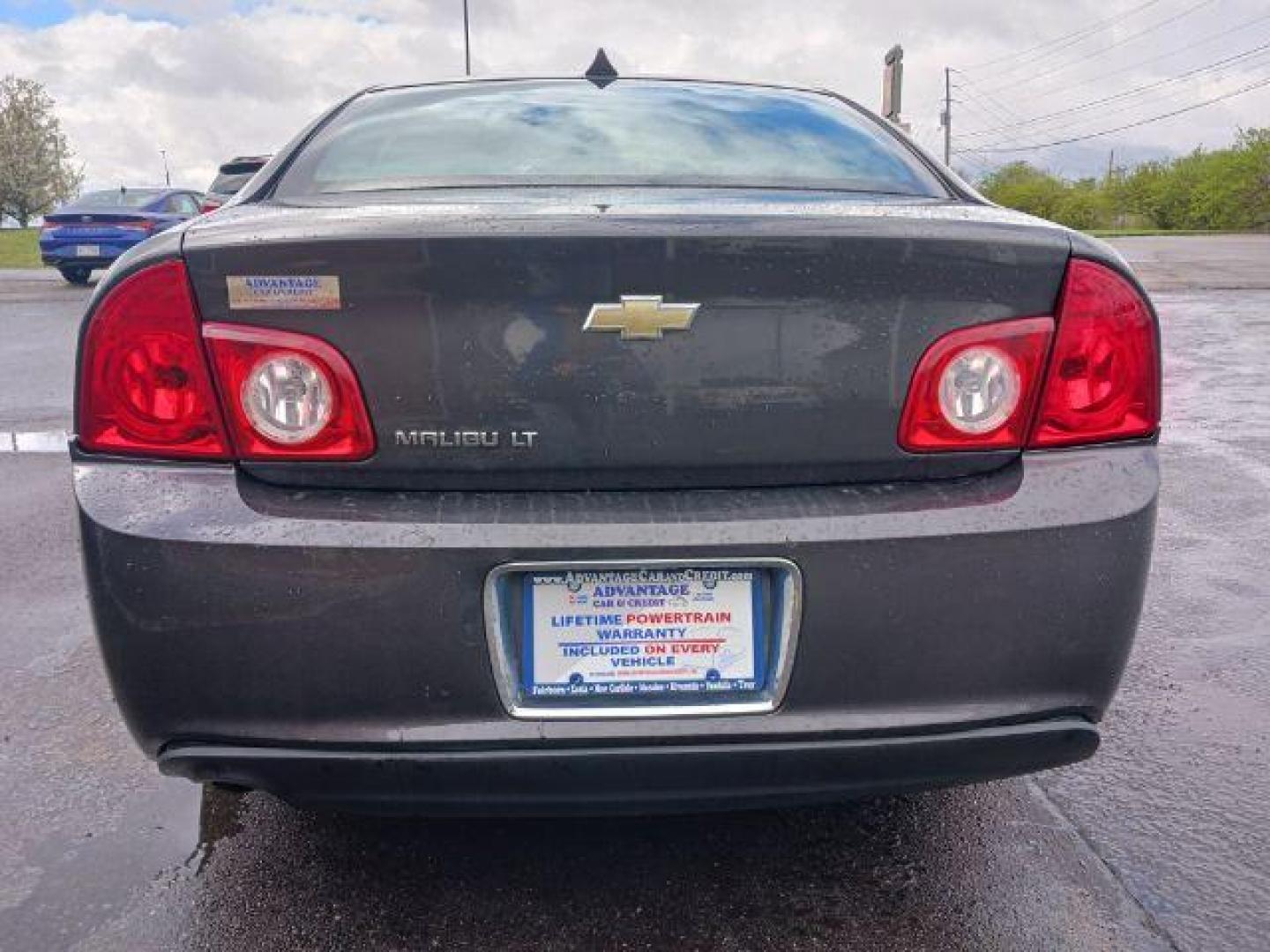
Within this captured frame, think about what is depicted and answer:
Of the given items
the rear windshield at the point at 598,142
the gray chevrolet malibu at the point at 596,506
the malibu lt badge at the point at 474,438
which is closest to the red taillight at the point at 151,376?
the gray chevrolet malibu at the point at 596,506

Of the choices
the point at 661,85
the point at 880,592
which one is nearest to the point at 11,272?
the point at 661,85

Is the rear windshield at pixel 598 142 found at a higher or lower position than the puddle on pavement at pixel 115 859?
higher

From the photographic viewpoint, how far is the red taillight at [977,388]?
1.84 m

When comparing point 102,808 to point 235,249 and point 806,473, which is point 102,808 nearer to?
point 235,249

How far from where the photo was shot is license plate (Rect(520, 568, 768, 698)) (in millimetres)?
1761

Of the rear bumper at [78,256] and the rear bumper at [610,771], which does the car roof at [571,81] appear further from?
the rear bumper at [78,256]

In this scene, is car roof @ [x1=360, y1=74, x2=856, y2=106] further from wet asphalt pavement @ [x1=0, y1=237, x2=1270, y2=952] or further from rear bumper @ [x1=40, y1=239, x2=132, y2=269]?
rear bumper @ [x1=40, y1=239, x2=132, y2=269]

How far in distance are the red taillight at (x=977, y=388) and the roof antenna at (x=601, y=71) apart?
4.92 ft

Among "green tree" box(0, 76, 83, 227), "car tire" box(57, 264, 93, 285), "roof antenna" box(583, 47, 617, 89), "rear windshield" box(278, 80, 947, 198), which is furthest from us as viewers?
"green tree" box(0, 76, 83, 227)

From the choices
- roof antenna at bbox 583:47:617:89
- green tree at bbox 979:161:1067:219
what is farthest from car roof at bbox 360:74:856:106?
green tree at bbox 979:161:1067:219

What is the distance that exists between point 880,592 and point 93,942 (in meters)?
1.47

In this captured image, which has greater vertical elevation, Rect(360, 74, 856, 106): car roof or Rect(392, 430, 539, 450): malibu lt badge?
Rect(360, 74, 856, 106): car roof

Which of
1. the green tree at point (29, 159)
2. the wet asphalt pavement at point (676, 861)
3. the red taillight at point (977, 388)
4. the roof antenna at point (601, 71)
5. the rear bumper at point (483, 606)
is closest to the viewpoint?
the rear bumper at point (483, 606)

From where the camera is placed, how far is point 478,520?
176 cm
